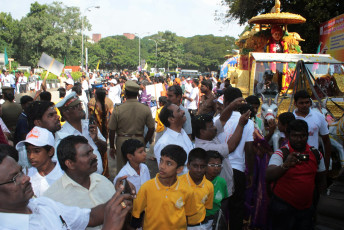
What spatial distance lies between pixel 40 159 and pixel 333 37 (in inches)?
580

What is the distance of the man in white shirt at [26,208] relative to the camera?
1791mm

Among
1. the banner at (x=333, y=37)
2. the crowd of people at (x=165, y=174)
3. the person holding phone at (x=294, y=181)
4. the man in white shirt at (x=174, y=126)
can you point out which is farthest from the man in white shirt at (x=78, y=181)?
the banner at (x=333, y=37)

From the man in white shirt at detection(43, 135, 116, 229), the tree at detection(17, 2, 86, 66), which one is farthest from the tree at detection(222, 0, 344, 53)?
the tree at detection(17, 2, 86, 66)

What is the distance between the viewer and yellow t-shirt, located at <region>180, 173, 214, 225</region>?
3.12 meters

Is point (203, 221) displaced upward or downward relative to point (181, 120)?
downward

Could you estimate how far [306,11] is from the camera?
17.4 meters

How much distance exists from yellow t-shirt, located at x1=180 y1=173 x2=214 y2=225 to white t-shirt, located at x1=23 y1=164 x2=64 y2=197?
3.80 feet

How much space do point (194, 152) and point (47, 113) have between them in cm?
187

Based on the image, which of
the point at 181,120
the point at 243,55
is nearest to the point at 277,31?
the point at 243,55

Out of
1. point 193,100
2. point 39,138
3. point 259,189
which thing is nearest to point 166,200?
point 39,138

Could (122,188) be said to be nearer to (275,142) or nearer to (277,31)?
(275,142)

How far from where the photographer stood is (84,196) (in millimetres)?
2510

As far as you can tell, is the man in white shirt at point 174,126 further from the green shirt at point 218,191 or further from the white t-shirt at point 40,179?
the white t-shirt at point 40,179

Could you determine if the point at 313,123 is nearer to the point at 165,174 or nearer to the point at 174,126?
the point at 174,126
